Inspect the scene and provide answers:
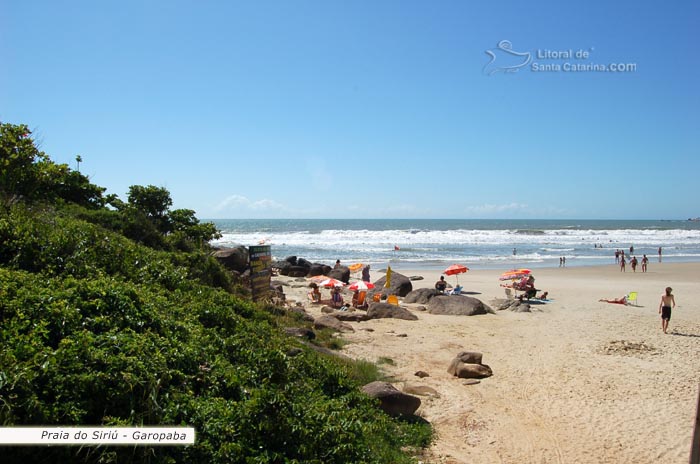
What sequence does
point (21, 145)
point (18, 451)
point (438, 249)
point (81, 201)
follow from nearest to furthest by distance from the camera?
point (18, 451)
point (21, 145)
point (81, 201)
point (438, 249)

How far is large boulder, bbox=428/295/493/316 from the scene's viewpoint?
1653 cm

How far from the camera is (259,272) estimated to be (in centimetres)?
1290

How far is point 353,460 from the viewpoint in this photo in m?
4.34

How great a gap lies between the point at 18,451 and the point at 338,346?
840cm

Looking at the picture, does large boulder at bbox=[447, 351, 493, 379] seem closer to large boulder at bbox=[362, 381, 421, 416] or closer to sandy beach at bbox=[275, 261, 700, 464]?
sandy beach at bbox=[275, 261, 700, 464]

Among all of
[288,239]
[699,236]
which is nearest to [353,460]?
[288,239]

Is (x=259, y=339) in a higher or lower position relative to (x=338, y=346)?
higher

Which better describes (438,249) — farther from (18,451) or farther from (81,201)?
(18,451)

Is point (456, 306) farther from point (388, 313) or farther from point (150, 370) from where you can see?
point (150, 370)

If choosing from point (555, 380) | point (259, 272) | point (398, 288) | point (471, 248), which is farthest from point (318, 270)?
point (471, 248)

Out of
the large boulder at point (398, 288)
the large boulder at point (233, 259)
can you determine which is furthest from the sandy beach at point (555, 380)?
the large boulder at point (233, 259)
